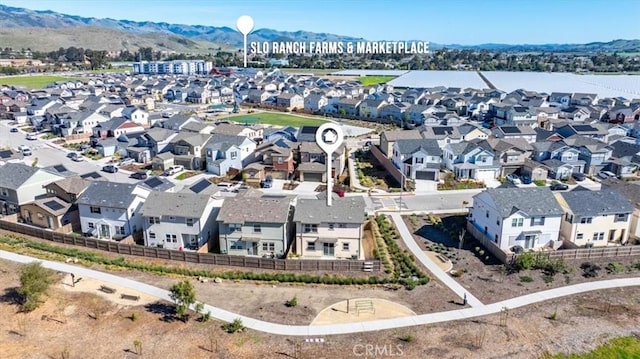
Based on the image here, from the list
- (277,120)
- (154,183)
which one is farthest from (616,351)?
(277,120)

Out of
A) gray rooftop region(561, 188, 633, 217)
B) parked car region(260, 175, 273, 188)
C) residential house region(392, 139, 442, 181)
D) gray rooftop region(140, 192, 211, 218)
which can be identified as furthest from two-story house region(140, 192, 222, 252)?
gray rooftop region(561, 188, 633, 217)

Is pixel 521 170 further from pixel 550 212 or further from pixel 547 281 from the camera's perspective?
pixel 547 281

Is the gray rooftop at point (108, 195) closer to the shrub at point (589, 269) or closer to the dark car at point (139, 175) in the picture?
the dark car at point (139, 175)

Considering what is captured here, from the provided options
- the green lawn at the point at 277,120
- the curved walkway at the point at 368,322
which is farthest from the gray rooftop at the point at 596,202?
the green lawn at the point at 277,120

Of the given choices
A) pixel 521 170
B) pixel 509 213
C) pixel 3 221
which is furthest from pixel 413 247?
pixel 3 221

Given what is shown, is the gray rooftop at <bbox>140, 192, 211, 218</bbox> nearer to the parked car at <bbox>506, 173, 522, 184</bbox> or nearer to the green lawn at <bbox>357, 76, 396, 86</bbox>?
the parked car at <bbox>506, 173, 522, 184</bbox>

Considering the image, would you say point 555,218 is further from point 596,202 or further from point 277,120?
point 277,120

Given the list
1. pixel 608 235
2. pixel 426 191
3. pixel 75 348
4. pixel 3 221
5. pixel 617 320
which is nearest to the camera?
pixel 75 348
